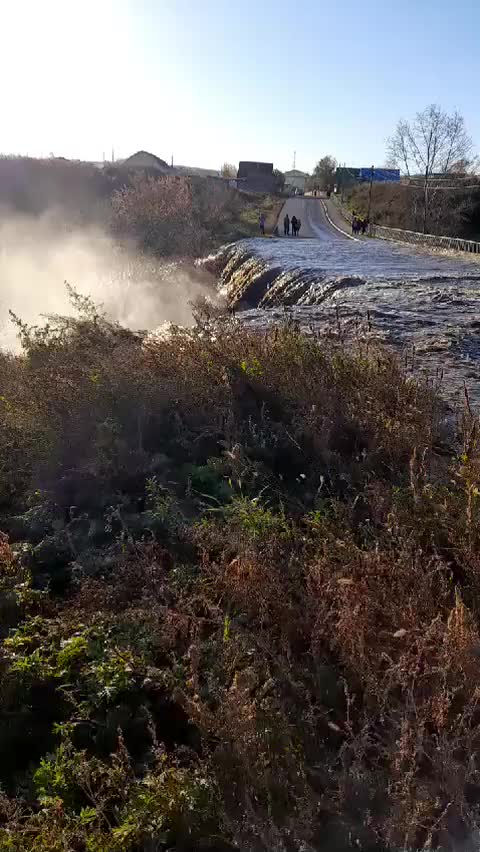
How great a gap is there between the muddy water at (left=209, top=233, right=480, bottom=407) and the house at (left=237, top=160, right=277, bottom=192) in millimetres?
56170

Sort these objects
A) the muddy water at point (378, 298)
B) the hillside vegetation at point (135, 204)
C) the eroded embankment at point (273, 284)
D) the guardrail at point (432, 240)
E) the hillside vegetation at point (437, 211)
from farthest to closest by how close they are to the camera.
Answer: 1. the hillside vegetation at point (437, 211)
2. the hillside vegetation at point (135, 204)
3. the guardrail at point (432, 240)
4. the eroded embankment at point (273, 284)
5. the muddy water at point (378, 298)

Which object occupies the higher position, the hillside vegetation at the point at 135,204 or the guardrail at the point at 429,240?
the hillside vegetation at the point at 135,204

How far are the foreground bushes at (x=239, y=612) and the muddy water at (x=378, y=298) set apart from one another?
160 centimetres

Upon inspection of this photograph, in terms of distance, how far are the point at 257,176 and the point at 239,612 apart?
73.5 metres

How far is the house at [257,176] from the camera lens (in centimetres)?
7000

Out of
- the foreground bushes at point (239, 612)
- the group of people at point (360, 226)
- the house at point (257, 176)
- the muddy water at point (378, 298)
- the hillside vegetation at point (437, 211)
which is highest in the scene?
the house at point (257, 176)

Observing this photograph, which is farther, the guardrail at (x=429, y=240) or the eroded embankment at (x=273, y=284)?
the guardrail at (x=429, y=240)

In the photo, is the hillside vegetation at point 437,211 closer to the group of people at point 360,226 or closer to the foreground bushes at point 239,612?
the group of people at point 360,226

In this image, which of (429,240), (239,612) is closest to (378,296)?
(239,612)

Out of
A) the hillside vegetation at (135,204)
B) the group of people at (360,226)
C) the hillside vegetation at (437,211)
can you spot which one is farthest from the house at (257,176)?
the group of people at (360,226)

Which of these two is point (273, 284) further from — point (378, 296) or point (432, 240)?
point (432, 240)

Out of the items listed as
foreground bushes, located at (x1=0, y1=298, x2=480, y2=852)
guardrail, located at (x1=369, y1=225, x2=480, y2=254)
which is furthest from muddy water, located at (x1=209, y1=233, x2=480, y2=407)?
guardrail, located at (x1=369, y1=225, x2=480, y2=254)

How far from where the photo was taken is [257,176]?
71.5 m

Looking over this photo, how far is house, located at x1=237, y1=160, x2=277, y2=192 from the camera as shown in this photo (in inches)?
2756
